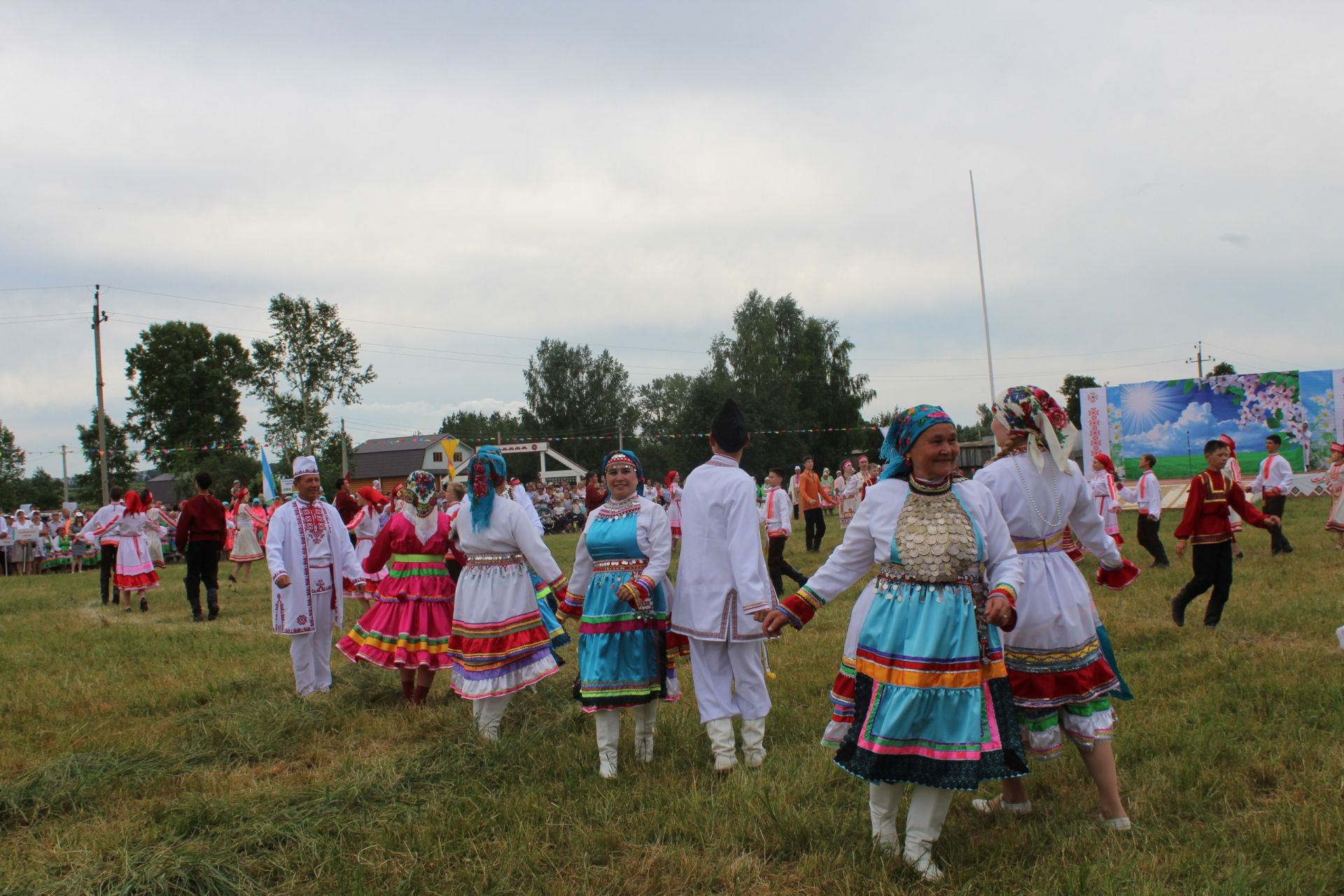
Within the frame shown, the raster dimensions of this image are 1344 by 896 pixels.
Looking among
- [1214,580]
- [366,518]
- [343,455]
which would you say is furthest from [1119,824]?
[343,455]

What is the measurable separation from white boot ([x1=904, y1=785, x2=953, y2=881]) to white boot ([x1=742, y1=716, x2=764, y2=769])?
1639 millimetres

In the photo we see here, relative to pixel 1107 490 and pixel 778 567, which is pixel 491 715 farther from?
pixel 1107 490

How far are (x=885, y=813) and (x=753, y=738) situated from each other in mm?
1556

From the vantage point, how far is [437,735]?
634 cm

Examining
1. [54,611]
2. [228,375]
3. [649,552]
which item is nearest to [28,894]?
[649,552]

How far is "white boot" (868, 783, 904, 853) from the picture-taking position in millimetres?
3832

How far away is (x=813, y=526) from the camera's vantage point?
18.6 meters

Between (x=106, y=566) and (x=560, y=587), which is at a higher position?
(x=560, y=587)

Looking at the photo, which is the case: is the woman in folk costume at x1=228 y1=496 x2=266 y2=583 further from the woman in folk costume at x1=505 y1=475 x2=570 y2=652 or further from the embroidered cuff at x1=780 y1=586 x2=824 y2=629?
the embroidered cuff at x1=780 y1=586 x2=824 y2=629

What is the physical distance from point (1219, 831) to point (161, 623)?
1282cm

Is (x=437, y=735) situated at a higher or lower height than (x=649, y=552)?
lower

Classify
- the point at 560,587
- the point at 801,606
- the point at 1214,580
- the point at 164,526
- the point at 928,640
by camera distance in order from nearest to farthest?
1. the point at 928,640
2. the point at 801,606
3. the point at 560,587
4. the point at 1214,580
5. the point at 164,526

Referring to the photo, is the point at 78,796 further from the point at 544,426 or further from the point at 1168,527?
the point at 544,426

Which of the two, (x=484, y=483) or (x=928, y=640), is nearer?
(x=928, y=640)
